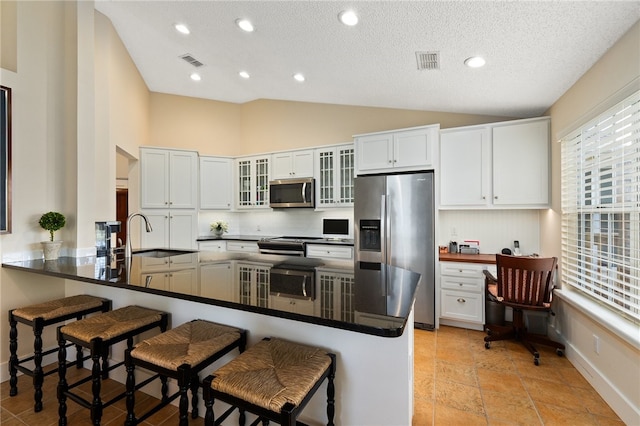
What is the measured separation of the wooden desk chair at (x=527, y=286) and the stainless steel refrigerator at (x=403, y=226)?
731mm

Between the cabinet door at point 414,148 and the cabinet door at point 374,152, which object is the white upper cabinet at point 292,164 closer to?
the cabinet door at point 374,152

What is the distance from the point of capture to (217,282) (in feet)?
5.40

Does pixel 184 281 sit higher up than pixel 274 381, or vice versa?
pixel 184 281

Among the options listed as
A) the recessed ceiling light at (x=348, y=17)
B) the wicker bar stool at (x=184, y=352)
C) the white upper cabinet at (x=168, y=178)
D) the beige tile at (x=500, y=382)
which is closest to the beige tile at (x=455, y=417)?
the beige tile at (x=500, y=382)

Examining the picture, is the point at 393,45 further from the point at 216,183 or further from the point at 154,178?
the point at 154,178

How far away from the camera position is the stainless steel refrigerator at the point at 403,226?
3.35 m

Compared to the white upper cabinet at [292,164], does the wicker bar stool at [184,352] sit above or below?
below

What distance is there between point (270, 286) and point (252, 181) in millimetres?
3742

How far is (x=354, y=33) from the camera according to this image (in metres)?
2.33

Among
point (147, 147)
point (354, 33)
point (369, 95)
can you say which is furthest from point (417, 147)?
point (147, 147)

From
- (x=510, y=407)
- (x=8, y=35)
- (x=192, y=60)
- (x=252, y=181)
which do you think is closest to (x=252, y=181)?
(x=252, y=181)

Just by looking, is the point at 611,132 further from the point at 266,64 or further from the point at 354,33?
the point at 266,64

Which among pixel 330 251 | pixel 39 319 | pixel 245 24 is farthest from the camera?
pixel 330 251

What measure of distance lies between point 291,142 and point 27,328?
3.90 metres
